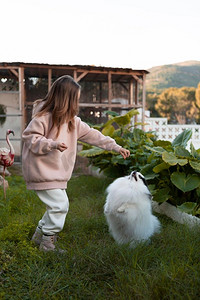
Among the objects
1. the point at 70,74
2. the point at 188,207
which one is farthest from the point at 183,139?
the point at 70,74

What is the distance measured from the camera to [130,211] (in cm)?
298

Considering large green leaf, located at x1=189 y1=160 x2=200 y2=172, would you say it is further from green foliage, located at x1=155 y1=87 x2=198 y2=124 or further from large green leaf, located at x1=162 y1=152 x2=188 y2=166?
green foliage, located at x1=155 y1=87 x2=198 y2=124

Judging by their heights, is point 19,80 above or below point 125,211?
above

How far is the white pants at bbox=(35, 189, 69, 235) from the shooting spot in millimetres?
3170

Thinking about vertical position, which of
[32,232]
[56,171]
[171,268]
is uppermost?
[56,171]

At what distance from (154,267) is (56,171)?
1.23 meters

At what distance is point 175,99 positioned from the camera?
47781 mm

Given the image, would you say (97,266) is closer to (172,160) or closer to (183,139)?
(172,160)

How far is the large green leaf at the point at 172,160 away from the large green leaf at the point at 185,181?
173 mm

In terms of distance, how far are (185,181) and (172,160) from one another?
0.29 meters

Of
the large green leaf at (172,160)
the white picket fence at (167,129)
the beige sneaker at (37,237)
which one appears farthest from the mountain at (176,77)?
the beige sneaker at (37,237)

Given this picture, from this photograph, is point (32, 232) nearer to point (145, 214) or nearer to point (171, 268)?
point (145, 214)

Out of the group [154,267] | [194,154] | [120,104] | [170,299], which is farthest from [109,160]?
[120,104]

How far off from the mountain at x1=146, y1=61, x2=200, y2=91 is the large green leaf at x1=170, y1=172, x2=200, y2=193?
351ft
